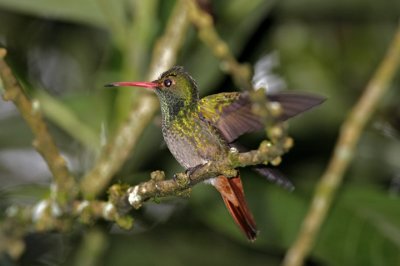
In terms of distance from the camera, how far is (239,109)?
6.12 feet

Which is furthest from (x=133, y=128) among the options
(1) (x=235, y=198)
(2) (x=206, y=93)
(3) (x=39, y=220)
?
(2) (x=206, y=93)

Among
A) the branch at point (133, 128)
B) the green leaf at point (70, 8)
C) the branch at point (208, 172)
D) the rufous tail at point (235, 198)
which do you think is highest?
the green leaf at point (70, 8)

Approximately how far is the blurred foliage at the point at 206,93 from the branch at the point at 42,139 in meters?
0.55

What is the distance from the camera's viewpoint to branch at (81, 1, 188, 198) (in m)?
3.06

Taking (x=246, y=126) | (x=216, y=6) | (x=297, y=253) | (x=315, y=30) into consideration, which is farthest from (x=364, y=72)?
(x=246, y=126)

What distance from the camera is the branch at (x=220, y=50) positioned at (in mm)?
1515

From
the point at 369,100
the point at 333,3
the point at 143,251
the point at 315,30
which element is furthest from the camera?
the point at 315,30

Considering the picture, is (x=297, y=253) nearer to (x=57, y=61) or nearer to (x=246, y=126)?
(x=246, y=126)

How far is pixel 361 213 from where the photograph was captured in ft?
12.7

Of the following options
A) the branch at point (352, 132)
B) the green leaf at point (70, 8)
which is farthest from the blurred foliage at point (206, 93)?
the branch at point (352, 132)

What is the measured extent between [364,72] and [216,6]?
1914 millimetres

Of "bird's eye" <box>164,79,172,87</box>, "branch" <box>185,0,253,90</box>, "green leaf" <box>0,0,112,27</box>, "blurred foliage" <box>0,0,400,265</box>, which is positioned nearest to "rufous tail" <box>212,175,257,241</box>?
"bird's eye" <box>164,79,172,87</box>

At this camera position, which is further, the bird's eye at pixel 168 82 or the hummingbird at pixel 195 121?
Result: the bird's eye at pixel 168 82

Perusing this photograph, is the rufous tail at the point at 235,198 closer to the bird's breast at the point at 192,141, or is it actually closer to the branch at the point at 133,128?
the bird's breast at the point at 192,141
